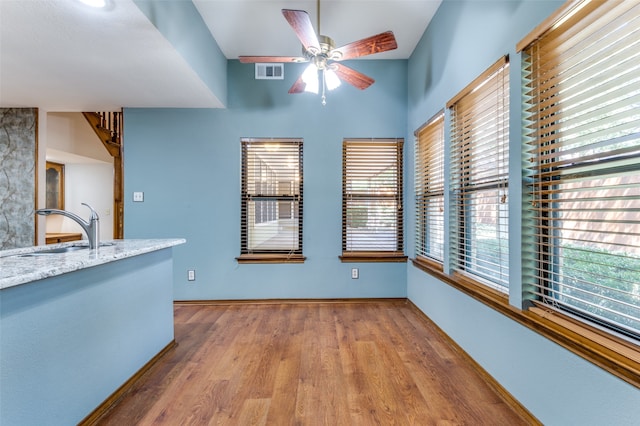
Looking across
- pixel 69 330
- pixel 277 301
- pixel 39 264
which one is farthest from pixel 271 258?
pixel 39 264

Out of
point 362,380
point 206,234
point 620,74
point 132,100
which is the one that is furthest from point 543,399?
point 132,100

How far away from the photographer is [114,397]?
175cm

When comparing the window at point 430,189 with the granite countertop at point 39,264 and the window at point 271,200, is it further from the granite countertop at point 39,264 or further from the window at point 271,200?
the granite countertop at point 39,264

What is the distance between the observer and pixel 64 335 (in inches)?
56.3

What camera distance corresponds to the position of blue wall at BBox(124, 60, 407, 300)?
3.57 m

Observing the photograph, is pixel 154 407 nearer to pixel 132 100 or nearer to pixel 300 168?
pixel 300 168

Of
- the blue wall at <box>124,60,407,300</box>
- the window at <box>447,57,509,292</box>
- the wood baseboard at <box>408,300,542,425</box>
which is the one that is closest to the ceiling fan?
the window at <box>447,57,509,292</box>

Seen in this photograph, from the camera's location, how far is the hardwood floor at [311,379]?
1.65 metres

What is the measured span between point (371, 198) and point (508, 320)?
210 centimetres

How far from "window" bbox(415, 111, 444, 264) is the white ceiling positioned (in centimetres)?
109

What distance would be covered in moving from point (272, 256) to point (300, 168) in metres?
1.15

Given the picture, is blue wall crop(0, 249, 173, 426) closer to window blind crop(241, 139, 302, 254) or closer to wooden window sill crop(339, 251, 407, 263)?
window blind crop(241, 139, 302, 254)

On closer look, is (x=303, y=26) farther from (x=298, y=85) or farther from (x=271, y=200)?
(x=271, y=200)

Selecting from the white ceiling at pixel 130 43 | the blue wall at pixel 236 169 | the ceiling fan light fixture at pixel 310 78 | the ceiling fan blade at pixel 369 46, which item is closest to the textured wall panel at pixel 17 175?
the white ceiling at pixel 130 43
